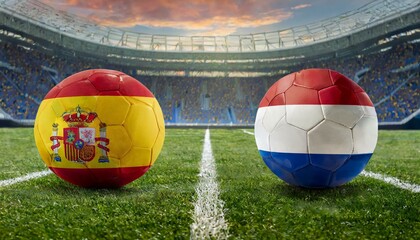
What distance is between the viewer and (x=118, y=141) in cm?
376

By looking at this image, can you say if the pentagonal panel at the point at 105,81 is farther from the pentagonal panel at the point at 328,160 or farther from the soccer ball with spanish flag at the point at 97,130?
the pentagonal panel at the point at 328,160

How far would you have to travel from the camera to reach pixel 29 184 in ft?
14.5

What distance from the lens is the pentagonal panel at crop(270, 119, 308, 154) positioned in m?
3.76

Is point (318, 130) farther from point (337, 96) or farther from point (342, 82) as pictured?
point (342, 82)

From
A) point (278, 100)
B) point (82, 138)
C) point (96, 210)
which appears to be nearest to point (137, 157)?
point (82, 138)

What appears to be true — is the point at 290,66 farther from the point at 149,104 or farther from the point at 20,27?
the point at 149,104

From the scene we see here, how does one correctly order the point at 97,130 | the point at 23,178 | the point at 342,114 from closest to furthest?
the point at 97,130 < the point at 342,114 < the point at 23,178

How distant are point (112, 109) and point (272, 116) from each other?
4.77ft

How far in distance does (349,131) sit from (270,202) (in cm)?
100

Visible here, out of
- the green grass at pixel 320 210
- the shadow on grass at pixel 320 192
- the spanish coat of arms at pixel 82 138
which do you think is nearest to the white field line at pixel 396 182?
the green grass at pixel 320 210

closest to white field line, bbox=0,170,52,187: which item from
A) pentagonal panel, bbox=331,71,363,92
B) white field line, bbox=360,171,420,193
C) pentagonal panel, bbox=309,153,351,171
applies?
pentagonal panel, bbox=309,153,351,171

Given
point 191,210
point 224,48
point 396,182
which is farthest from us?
point 224,48

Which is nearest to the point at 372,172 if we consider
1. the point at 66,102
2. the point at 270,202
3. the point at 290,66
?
the point at 270,202

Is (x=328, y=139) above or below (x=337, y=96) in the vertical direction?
below
